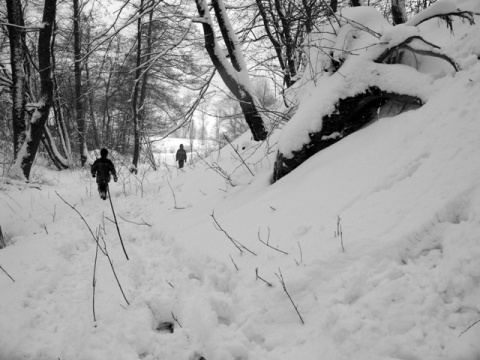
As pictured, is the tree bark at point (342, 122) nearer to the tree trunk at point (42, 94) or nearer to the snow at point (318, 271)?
the snow at point (318, 271)

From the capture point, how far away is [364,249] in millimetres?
1695

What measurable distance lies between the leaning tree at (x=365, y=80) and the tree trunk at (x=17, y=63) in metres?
6.82

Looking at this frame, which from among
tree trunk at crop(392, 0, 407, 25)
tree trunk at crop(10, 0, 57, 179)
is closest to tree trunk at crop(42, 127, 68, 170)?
tree trunk at crop(10, 0, 57, 179)

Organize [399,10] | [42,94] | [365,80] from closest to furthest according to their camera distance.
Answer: [365,80], [399,10], [42,94]

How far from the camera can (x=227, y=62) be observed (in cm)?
486

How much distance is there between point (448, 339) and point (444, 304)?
169 millimetres

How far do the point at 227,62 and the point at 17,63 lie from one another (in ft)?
18.6

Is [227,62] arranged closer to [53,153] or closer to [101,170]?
[101,170]

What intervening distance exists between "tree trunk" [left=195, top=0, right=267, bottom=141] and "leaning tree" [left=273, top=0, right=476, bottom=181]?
4.88ft

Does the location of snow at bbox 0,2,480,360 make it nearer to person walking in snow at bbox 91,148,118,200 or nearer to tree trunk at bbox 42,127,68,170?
person walking in snow at bbox 91,148,118,200

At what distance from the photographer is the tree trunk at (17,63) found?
20.7ft

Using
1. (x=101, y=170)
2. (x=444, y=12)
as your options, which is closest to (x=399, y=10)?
(x=444, y=12)

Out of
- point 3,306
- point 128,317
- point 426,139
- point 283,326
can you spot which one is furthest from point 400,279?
point 3,306

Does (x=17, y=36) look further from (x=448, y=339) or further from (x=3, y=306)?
(x=448, y=339)
